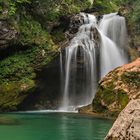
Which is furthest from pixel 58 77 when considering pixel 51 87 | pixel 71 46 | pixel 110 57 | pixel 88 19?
pixel 88 19

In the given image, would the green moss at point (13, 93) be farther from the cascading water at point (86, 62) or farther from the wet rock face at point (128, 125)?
the wet rock face at point (128, 125)

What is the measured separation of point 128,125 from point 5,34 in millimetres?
19904

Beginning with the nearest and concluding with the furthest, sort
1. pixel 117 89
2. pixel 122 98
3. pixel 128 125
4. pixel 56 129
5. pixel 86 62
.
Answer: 1. pixel 128 125
2. pixel 56 129
3. pixel 122 98
4. pixel 117 89
5. pixel 86 62

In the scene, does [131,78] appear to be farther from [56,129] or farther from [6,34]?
[6,34]

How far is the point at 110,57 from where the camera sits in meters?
28.3

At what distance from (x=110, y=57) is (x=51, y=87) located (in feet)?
16.6

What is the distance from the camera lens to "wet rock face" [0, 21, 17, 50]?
25250mm

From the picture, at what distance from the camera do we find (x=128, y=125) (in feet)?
21.1

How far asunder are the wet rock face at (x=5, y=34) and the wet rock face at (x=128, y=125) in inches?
766

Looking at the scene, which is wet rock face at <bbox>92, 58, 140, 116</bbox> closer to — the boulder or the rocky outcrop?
the rocky outcrop

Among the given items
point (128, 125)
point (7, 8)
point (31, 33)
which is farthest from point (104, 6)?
point (128, 125)

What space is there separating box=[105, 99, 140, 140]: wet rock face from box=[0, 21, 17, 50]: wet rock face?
19.5 metres

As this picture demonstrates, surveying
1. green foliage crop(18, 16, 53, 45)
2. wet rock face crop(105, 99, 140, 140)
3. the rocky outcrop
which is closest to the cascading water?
green foliage crop(18, 16, 53, 45)

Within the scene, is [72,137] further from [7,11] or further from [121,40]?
[121,40]
